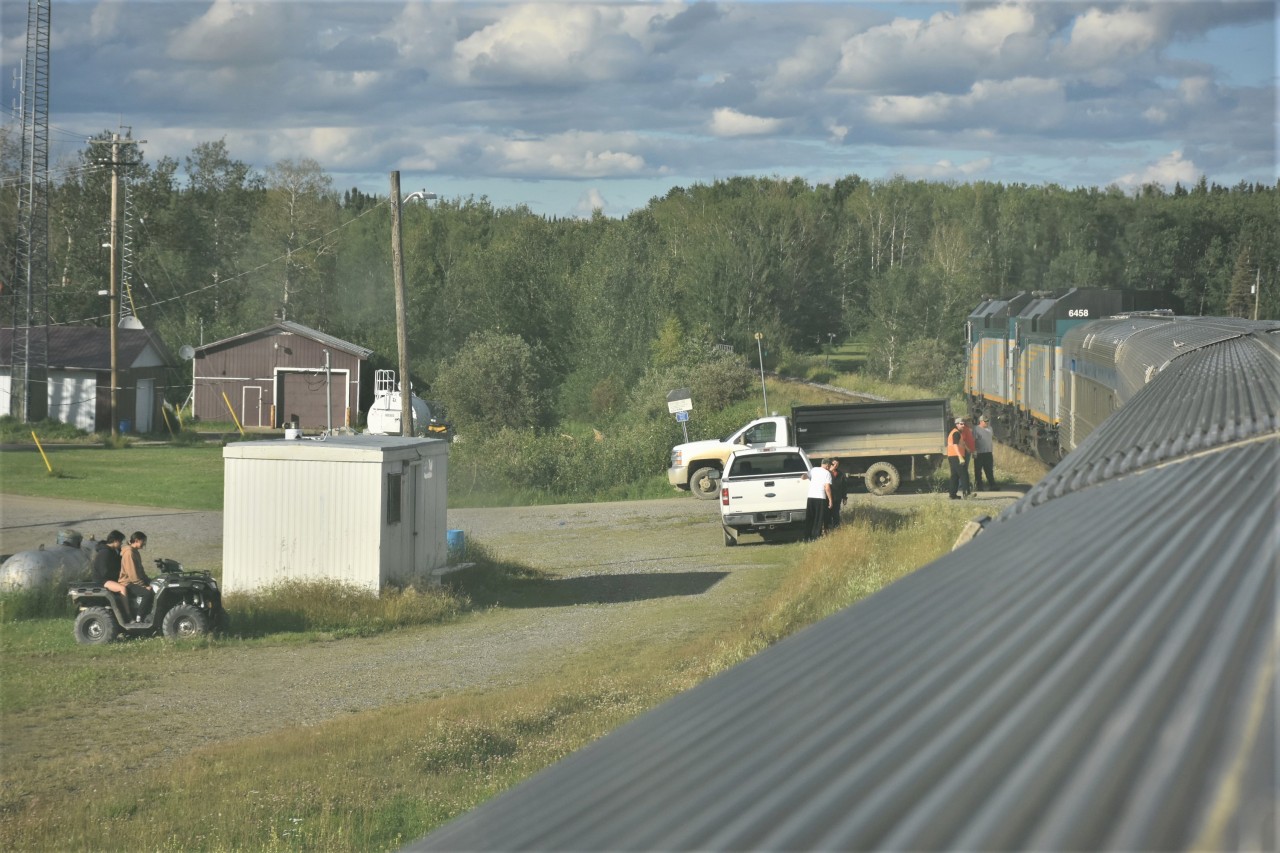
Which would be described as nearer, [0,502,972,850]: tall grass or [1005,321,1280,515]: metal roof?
[1005,321,1280,515]: metal roof

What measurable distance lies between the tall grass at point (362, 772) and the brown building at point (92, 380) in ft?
132

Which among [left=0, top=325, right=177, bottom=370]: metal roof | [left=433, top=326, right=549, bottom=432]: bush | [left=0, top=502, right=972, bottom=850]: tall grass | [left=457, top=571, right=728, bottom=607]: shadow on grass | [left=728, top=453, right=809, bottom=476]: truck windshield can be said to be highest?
[left=0, top=325, right=177, bottom=370]: metal roof

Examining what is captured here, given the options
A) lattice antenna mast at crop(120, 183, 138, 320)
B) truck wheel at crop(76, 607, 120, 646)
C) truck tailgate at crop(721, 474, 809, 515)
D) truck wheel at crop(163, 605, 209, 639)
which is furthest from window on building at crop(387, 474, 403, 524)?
lattice antenna mast at crop(120, 183, 138, 320)

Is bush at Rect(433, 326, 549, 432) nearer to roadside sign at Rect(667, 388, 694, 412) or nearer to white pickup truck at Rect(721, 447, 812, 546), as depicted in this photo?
roadside sign at Rect(667, 388, 694, 412)

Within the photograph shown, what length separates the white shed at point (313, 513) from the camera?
1769cm

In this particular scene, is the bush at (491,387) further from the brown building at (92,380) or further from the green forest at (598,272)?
the brown building at (92,380)

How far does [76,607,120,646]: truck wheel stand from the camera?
15867 millimetres

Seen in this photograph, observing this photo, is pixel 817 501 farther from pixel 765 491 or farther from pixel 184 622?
pixel 184 622

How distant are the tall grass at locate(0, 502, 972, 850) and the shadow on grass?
4.46m

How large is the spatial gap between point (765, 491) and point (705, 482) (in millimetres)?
8511

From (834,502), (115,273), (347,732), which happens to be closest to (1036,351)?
(834,502)

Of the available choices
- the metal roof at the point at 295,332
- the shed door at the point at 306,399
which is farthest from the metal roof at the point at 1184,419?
the shed door at the point at 306,399

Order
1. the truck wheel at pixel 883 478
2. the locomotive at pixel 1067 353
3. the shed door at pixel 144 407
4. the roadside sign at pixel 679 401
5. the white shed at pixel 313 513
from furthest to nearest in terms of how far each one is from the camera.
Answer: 1. the shed door at pixel 144 407
2. the roadside sign at pixel 679 401
3. the truck wheel at pixel 883 478
4. the white shed at pixel 313 513
5. the locomotive at pixel 1067 353

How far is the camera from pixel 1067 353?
2419 centimetres
